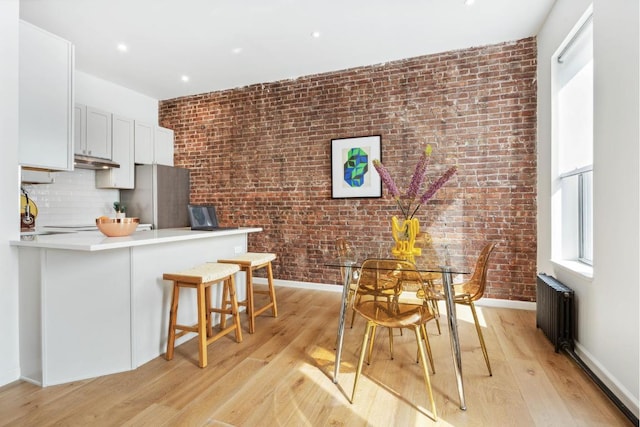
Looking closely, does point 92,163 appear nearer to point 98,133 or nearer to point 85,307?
point 98,133

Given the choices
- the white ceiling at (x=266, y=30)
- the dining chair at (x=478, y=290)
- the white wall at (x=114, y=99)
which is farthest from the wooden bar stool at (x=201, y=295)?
the white wall at (x=114, y=99)

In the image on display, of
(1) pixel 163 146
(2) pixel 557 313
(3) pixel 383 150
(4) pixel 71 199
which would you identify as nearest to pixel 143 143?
(1) pixel 163 146

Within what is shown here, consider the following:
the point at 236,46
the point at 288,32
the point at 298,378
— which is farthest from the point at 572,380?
the point at 236,46

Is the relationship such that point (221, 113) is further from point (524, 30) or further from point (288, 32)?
point (524, 30)

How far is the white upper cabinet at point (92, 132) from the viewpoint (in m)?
4.10

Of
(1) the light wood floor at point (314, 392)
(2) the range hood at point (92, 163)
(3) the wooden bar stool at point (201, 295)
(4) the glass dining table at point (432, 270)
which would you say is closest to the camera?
(1) the light wood floor at point (314, 392)

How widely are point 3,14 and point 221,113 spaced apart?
299 centimetres

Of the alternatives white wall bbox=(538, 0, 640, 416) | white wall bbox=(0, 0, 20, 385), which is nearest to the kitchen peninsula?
white wall bbox=(0, 0, 20, 385)

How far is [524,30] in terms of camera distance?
3.40 meters

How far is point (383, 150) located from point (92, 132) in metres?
3.74

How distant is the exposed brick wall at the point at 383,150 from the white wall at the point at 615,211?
1.22 m

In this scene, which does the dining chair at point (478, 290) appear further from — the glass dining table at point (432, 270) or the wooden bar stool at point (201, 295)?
the wooden bar stool at point (201, 295)

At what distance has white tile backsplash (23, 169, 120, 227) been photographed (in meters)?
4.03

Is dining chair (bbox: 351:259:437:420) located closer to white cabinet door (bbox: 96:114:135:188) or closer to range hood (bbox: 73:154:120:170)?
range hood (bbox: 73:154:120:170)
